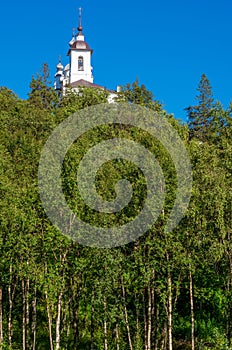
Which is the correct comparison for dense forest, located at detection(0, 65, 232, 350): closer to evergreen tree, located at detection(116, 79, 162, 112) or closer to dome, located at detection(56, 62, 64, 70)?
evergreen tree, located at detection(116, 79, 162, 112)

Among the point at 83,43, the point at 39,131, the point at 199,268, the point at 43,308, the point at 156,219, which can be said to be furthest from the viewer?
the point at 83,43

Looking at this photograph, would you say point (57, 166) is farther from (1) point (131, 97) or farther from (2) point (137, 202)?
(1) point (131, 97)

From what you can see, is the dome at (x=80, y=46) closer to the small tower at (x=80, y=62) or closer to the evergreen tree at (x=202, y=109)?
the small tower at (x=80, y=62)

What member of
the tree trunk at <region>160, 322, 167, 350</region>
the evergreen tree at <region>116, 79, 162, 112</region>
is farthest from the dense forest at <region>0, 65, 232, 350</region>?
the evergreen tree at <region>116, 79, 162, 112</region>

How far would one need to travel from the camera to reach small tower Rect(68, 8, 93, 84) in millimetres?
124750

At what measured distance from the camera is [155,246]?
76.8 ft

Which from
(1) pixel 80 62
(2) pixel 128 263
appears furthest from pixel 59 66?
(2) pixel 128 263

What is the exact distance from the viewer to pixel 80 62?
126m

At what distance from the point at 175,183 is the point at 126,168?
265 cm

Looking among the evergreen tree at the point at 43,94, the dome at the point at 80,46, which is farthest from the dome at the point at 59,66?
the evergreen tree at the point at 43,94

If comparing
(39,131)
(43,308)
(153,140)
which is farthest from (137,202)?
(39,131)

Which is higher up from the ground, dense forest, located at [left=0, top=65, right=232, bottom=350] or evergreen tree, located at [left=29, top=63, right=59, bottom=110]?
evergreen tree, located at [left=29, top=63, right=59, bottom=110]

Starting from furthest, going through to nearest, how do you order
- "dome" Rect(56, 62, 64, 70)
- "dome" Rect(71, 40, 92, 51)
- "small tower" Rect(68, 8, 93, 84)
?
"dome" Rect(56, 62, 64, 70) → "dome" Rect(71, 40, 92, 51) → "small tower" Rect(68, 8, 93, 84)

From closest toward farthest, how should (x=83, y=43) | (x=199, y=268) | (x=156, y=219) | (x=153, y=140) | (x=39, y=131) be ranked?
(x=156, y=219), (x=153, y=140), (x=199, y=268), (x=39, y=131), (x=83, y=43)
